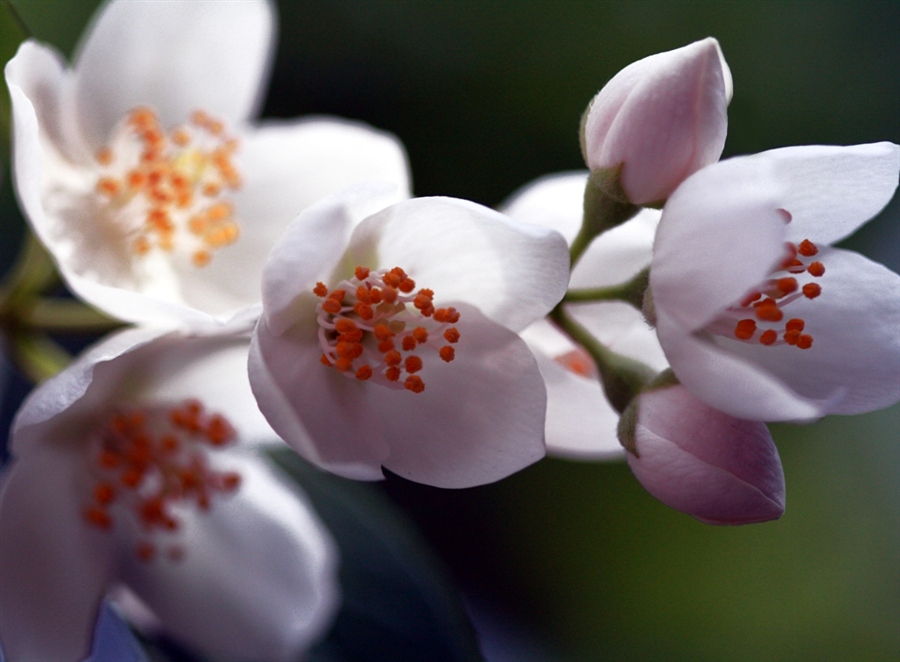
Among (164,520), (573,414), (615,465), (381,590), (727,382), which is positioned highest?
(727,382)

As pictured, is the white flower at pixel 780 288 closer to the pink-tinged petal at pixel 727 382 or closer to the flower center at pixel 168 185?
the pink-tinged petal at pixel 727 382

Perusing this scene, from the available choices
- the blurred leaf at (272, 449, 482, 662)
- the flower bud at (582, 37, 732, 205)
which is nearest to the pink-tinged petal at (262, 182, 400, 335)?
the flower bud at (582, 37, 732, 205)

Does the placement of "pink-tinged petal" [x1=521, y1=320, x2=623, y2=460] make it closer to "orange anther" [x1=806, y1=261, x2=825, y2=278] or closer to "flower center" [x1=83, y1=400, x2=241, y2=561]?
"orange anther" [x1=806, y1=261, x2=825, y2=278]

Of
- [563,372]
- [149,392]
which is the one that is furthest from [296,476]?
[563,372]

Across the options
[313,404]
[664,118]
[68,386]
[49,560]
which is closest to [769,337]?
[664,118]

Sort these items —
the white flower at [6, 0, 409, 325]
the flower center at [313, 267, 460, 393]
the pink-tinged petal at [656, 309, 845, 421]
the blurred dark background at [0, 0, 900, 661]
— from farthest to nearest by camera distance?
the blurred dark background at [0, 0, 900, 661], the white flower at [6, 0, 409, 325], the flower center at [313, 267, 460, 393], the pink-tinged petal at [656, 309, 845, 421]

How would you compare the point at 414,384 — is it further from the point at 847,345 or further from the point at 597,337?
the point at 847,345

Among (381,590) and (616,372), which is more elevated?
(616,372)

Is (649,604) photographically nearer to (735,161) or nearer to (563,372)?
(563,372)
